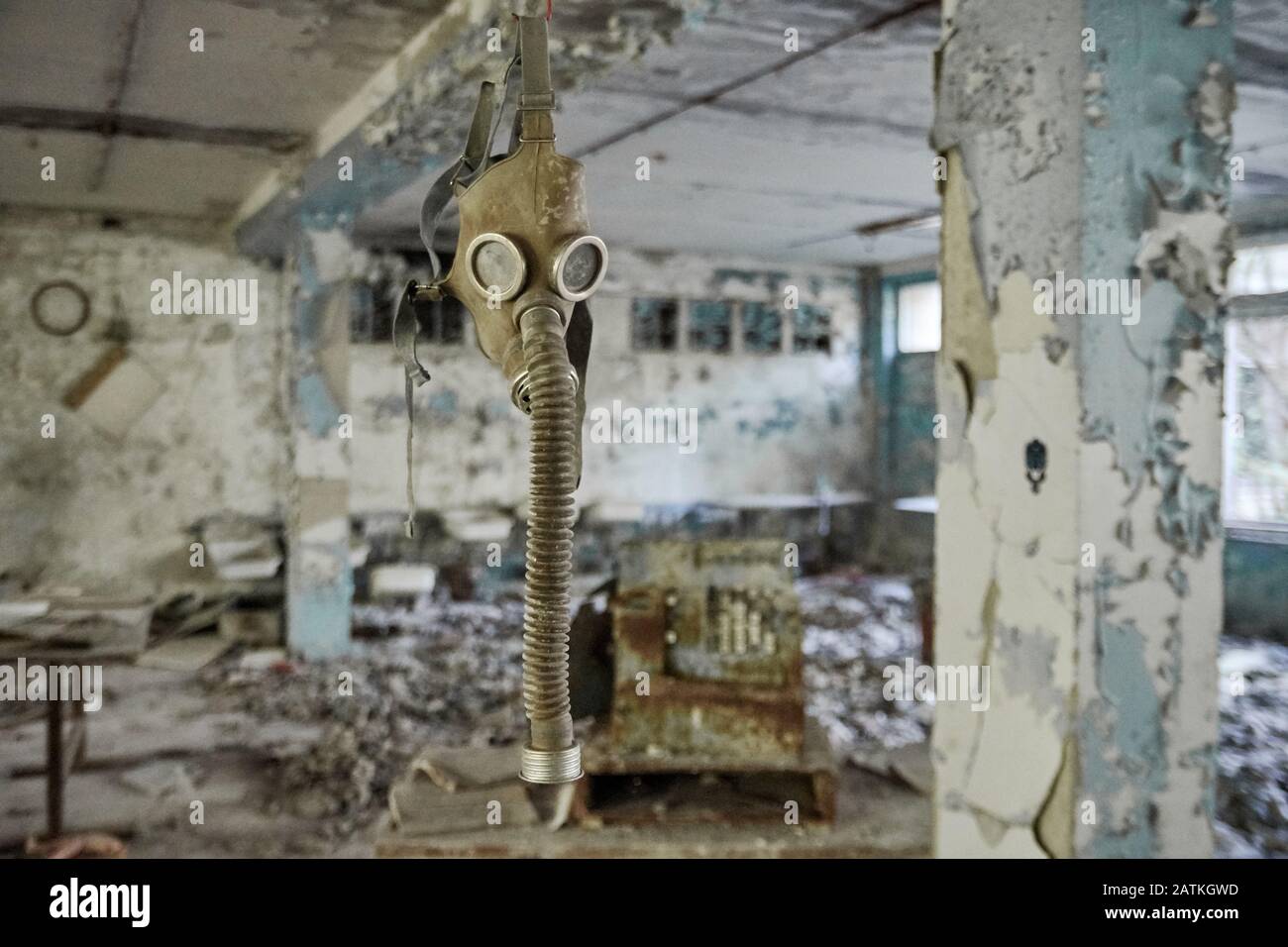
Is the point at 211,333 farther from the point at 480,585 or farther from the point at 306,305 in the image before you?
the point at 480,585

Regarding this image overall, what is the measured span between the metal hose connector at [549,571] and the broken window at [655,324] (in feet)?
27.0

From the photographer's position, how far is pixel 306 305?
5.94 meters

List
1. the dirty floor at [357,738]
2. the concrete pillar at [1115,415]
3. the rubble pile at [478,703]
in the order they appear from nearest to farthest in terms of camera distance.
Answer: the concrete pillar at [1115,415], the dirty floor at [357,738], the rubble pile at [478,703]

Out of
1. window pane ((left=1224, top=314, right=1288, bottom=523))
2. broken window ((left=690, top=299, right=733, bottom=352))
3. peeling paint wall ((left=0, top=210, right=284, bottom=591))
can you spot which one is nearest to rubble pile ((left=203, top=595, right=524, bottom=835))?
peeling paint wall ((left=0, top=210, right=284, bottom=591))

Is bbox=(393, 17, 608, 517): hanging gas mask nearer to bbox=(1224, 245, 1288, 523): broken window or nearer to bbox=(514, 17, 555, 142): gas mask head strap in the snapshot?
bbox=(514, 17, 555, 142): gas mask head strap

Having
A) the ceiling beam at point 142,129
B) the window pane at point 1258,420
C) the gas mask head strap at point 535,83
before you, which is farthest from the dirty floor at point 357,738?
the ceiling beam at point 142,129

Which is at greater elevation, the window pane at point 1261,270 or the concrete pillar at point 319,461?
the window pane at point 1261,270

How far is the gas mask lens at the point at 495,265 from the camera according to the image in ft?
3.31

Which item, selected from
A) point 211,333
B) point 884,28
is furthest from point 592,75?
point 211,333

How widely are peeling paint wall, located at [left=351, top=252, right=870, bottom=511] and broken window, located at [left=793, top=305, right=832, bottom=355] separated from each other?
0.24 ft

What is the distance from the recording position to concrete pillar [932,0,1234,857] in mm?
1745

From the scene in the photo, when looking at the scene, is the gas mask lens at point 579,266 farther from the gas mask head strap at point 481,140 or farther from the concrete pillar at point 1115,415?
the concrete pillar at point 1115,415

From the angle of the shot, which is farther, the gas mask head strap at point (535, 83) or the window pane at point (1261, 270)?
the window pane at point (1261, 270)

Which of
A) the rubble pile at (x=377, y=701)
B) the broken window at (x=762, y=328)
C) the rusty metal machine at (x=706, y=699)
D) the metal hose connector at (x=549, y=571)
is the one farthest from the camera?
the broken window at (x=762, y=328)
